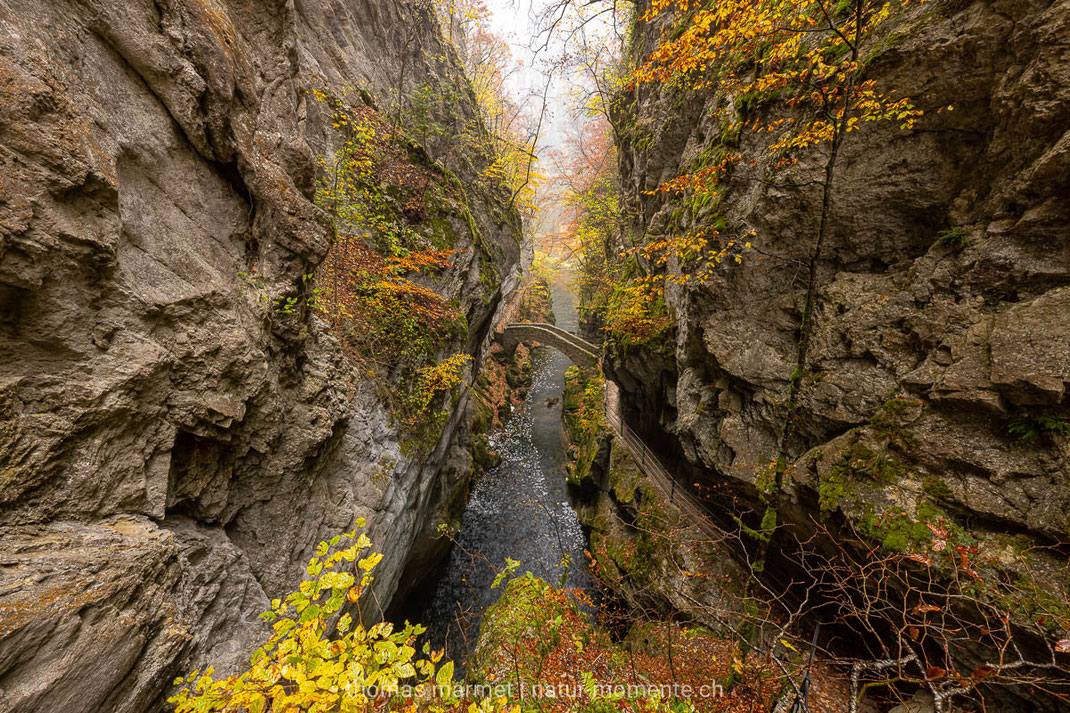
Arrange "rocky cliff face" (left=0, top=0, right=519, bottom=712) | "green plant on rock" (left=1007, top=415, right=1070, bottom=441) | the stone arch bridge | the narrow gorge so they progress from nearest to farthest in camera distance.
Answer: "rocky cliff face" (left=0, top=0, right=519, bottom=712) < the narrow gorge < "green plant on rock" (left=1007, top=415, right=1070, bottom=441) < the stone arch bridge

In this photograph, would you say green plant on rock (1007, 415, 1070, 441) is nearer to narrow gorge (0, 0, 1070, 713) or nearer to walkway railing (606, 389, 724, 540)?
narrow gorge (0, 0, 1070, 713)

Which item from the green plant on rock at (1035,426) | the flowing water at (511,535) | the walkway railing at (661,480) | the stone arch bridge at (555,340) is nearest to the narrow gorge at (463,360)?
the green plant on rock at (1035,426)

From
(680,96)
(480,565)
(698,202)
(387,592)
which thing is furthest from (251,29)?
(480,565)

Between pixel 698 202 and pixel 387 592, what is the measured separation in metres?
12.1

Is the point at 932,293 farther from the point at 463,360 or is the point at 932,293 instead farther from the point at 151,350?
the point at 463,360

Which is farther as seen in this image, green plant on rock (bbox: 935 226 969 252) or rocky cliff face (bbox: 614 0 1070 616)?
green plant on rock (bbox: 935 226 969 252)

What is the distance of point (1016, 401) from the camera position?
12.9ft

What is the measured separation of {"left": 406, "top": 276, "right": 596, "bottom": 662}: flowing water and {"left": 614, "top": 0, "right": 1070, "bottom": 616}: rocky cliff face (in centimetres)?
525

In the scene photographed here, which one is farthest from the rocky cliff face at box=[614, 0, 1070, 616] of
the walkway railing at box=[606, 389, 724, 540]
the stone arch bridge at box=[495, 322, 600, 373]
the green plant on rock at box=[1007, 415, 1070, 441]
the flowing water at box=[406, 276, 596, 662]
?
the stone arch bridge at box=[495, 322, 600, 373]

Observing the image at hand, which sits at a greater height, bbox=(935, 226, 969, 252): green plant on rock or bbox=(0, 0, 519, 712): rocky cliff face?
bbox=(935, 226, 969, 252): green plant on rock

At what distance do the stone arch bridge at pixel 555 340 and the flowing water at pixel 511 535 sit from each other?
4.69m

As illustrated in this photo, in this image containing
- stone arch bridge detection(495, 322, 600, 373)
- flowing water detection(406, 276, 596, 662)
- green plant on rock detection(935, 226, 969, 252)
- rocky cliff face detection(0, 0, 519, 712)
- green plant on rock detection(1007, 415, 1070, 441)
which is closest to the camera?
rocky cliff face detection(0, 0, 519, 712)

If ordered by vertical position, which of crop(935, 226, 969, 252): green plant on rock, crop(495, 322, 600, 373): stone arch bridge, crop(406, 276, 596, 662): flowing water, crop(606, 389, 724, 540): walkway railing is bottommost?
crop(406, 276, 596, 662): flowing water

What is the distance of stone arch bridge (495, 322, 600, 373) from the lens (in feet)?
61.9
